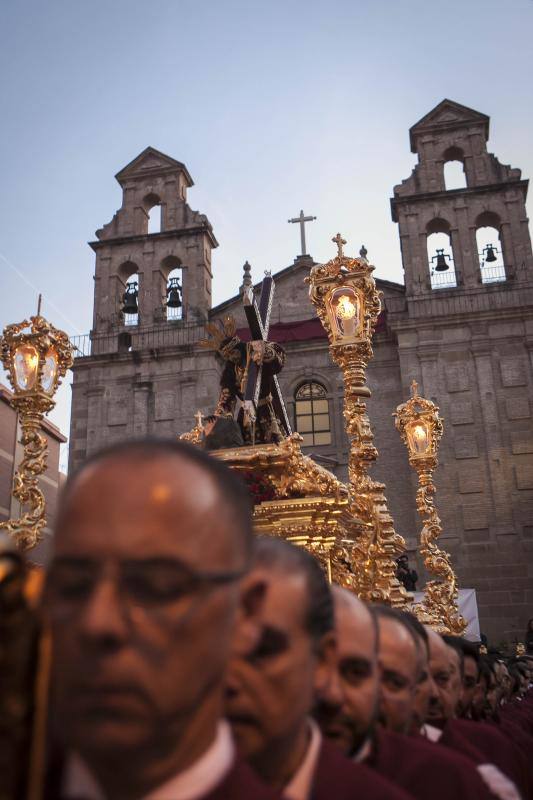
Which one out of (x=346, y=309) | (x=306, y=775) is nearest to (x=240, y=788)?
(x=306, y=775)

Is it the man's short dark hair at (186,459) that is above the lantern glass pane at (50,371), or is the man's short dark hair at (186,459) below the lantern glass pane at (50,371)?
below

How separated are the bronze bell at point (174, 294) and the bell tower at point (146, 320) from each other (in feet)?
0.13

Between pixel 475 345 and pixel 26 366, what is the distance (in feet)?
57.2

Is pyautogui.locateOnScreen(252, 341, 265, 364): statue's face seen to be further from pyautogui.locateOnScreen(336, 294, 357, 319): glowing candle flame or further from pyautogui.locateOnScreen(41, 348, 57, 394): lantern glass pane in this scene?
pyautogui.locateOnScreen(41, 348, 57, 394): lantern glass pane

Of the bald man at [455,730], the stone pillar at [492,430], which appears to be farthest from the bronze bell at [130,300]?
the bald man at [455,730]

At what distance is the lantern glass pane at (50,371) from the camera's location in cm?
856

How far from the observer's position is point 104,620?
1108mm

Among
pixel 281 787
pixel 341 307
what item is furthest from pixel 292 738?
pixel 341 307

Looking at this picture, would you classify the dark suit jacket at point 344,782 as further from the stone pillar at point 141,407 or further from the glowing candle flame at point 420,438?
the stone pillar at point 141,407

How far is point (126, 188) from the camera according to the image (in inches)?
1112

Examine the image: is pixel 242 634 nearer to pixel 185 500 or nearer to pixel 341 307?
pixel 185 500

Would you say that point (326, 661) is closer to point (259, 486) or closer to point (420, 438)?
point (259, 486)

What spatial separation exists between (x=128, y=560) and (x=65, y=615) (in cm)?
13

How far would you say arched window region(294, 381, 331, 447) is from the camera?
24.2m
